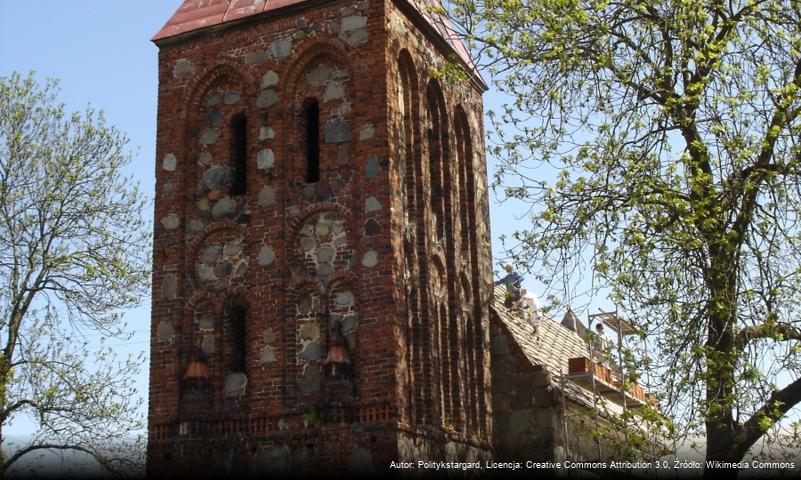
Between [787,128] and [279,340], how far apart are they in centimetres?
821

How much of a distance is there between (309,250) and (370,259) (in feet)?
3.82

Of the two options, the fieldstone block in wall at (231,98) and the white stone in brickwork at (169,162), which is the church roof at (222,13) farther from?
the white stone in brickwork at (169,162)

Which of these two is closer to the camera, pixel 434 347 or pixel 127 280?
pixel 434 347

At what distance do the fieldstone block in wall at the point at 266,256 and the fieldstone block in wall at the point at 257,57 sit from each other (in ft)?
11.1

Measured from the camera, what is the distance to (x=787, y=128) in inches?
554

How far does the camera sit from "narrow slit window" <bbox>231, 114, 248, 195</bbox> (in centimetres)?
1908

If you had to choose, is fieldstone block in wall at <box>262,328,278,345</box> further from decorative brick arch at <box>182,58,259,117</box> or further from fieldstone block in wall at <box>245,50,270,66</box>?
fieldstone block in wall at <box>245,50,270,66</box>

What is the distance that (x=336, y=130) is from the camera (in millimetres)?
18328

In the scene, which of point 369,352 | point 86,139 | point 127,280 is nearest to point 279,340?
point 369,352

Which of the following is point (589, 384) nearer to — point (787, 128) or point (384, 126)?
point (384, 126)

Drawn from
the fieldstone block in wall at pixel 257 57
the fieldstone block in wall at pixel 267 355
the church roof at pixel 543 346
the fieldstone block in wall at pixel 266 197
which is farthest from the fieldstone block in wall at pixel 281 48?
the church roof at pixel 543 346

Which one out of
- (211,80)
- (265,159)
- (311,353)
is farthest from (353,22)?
(311,353)

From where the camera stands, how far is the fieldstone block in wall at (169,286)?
61.1 feet

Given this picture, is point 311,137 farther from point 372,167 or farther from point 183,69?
point 183,69
